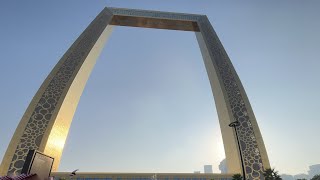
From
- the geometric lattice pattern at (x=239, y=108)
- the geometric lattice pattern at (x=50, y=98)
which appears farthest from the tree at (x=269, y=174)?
the geometric lattice pattern at (x=50, y=98)

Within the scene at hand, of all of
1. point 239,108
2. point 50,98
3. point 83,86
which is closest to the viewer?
point 50,98

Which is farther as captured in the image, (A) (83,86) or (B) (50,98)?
(A) (83,86)

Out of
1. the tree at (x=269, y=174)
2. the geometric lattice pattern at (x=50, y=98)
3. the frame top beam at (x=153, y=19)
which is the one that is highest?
the frame top beam at (x=153, y=19)

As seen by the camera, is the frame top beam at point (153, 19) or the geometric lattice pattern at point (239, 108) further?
the frame top beam at point (153, 19)

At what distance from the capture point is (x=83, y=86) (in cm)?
3020

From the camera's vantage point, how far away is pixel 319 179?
139ft

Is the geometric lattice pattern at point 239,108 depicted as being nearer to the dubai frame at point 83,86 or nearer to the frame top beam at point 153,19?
the dubai frame at point 83,86

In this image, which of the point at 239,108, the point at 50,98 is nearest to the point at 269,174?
the point at 239,108

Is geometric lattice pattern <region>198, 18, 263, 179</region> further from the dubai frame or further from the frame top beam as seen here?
the frame top beam

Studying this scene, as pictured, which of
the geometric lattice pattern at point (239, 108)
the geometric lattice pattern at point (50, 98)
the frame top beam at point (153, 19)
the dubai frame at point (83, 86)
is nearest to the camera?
the geometric lattice pattern at point (50, 98)

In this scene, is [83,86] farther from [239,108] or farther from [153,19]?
[239,108]

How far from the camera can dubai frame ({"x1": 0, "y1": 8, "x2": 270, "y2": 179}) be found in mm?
21109

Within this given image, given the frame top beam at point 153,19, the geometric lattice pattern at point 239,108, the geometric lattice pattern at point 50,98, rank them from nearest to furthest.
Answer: the geometric lattice pattern at point 50,98, the geometric lattice pattern at point 239,108, the frame top beam at point 153,19

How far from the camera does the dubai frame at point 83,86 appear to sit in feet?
69.3
